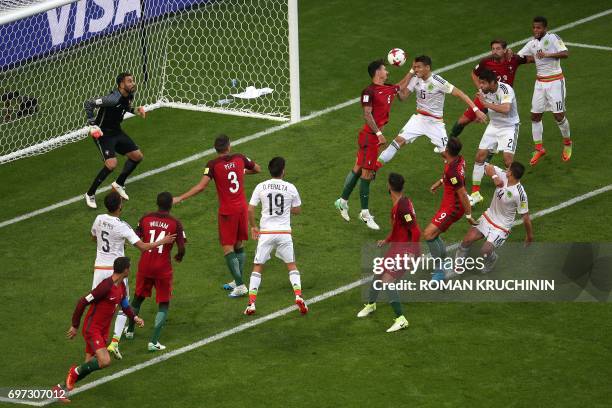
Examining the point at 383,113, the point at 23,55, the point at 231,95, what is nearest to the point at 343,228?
the point at 383,113

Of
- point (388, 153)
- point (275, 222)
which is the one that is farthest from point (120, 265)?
point (388, 153)

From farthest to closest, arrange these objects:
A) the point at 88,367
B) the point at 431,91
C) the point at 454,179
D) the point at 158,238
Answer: the point at 431,91, the point at 454,179, the point at 158,238, the point at 88,367

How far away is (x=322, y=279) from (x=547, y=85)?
18.9 feet

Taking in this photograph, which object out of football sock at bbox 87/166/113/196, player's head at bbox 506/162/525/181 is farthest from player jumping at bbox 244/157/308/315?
football sock at bbox 87/166/113/196

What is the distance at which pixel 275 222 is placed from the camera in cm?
1664

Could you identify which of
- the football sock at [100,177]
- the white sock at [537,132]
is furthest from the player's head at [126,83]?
the white sock at [537,132]

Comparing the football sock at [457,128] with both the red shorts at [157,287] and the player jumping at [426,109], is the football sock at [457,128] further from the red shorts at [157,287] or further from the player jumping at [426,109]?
the red shorts at [157,287]

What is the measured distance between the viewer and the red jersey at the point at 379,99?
19.1 meters

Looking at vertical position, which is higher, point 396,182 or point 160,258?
point 396,182

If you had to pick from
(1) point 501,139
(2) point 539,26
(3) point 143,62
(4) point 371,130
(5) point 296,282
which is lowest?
(5) point 296,282

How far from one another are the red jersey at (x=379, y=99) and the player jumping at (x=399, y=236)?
3.16 meters

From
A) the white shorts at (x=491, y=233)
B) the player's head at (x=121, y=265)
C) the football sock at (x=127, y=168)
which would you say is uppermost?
the football sock at (x=127, y=168)

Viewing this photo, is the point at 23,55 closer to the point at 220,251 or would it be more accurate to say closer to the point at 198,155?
the point at 198,155

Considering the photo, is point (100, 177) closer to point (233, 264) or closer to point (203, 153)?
point (203, 153)
